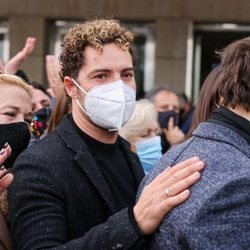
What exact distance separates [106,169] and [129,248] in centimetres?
51

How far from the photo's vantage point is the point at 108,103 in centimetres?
244

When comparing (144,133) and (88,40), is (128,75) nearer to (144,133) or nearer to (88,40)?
(88,40)

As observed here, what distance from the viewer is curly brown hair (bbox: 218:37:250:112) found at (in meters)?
1.90

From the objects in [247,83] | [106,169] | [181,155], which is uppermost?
[247,83]

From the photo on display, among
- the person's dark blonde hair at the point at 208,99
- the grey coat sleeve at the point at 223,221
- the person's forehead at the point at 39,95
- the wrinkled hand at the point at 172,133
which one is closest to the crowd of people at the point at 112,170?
the grey coat sleeve at the point at 223,221

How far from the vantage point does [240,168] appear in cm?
179

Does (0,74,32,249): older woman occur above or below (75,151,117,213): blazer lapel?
above

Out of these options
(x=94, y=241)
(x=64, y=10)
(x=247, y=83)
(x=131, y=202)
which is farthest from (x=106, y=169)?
(x=64, y=10)

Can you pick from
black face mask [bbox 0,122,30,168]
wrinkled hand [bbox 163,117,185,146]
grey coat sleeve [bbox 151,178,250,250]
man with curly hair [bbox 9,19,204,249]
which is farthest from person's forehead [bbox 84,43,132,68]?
wrinkled hand [bbox 163,117,185,146]

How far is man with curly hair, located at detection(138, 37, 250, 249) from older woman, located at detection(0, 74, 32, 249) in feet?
2.16

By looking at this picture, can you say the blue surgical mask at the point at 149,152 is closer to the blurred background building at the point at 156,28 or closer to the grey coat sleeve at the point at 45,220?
the grey coat sleeve at the point at 45,220

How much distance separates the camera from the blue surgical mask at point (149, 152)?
4008 mm

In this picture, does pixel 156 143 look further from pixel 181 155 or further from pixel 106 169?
pixel 181 155

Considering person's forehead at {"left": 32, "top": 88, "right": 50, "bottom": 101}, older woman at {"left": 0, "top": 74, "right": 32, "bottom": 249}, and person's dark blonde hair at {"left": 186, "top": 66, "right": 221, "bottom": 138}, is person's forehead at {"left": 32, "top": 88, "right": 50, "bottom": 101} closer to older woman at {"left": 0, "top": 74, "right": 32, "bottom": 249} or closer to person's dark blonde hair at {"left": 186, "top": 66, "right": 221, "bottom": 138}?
person's dark blonde hair at {"left": 186, "top": 66, "right": 221, "bottom": 138}
